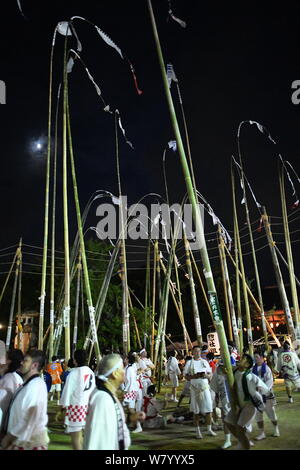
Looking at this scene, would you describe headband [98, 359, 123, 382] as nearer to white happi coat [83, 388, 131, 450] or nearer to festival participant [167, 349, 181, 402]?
white happi coat [83, 388, 131, 450]

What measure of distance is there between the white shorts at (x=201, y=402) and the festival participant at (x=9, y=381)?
6106 mm

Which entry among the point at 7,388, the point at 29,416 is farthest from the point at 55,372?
the point at 29,416

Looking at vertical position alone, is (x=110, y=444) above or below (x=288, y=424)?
above

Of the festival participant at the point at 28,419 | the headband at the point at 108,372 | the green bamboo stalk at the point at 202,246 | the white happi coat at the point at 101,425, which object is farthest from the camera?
the green bamboo stalk at the point at 202,246

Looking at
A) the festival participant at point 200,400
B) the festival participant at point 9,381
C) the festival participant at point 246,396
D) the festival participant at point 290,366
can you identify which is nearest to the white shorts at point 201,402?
the festival participant at point 200,400

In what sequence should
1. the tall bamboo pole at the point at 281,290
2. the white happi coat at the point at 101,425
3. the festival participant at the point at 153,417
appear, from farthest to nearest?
the tall bamboo pole at the point at 281,290 → the festival participant at the point at 153,417 → the white happi coat at the point at 101,425

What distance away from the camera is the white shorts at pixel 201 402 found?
33.6 feet

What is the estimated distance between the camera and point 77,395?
7.86 m

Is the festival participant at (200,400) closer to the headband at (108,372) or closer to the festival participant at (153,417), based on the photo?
the festival participant at (153,417)

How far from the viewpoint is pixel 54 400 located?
19766mm

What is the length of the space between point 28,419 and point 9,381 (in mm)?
1814
